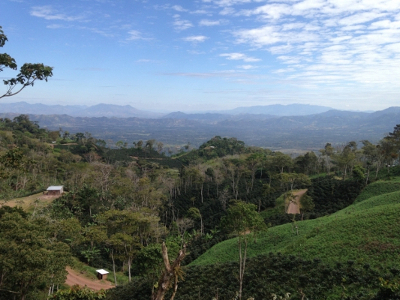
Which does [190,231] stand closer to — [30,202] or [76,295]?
[76,295]

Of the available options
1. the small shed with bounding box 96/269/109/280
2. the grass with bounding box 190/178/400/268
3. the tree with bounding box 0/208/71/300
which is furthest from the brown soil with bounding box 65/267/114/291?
the grass with bounding box 190/178/400/268

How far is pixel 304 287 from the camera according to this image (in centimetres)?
1005

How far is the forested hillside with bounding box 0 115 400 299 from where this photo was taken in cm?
981

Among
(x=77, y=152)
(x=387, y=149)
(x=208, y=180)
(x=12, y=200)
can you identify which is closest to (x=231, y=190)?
(x=208, y=180)

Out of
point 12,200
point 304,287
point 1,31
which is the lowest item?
point 12,200

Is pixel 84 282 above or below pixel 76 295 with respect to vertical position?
below

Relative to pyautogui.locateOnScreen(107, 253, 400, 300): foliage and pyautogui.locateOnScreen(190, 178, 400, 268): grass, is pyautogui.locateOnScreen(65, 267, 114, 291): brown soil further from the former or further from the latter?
pyautogui.locateOnScreen(190, 178, 400, 268): grass

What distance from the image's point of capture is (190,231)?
2692 cm

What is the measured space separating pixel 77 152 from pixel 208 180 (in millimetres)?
33545

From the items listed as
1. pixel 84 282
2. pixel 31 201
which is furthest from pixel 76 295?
pixel 31 201

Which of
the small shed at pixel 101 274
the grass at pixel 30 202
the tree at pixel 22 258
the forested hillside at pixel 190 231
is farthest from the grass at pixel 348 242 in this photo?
the grass at pixel 30 202

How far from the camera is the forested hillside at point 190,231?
981 cm

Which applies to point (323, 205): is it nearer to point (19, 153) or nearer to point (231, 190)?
point (231, 190)

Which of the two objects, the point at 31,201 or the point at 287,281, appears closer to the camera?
the point at 287,281
